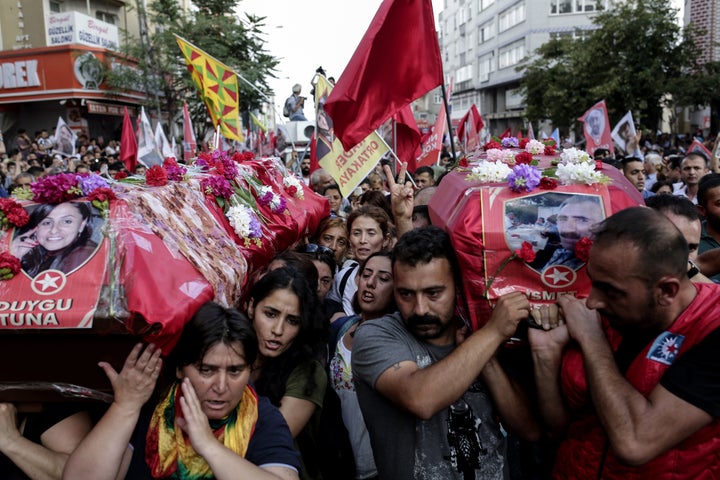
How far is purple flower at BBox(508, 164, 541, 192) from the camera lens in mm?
2240

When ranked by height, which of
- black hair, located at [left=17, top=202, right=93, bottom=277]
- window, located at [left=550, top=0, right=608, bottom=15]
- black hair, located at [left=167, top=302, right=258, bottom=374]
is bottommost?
black hair, located at [left=167, top=302, right=258, bottom=374]

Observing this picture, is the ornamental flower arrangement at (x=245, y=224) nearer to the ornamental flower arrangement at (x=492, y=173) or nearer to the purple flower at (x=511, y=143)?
the ornamental flower arrangement at (x=492, y=173)

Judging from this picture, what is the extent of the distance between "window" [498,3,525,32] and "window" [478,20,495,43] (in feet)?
6.17

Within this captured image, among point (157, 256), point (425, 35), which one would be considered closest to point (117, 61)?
point (425, 35)

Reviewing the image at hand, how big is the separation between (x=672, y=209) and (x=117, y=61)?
996 inches

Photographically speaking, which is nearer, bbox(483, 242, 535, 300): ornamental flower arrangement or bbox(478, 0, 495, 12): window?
bbox(483, 242, 535, 300): ornamental flower arrangement

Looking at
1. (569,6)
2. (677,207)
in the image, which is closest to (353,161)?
(677,207)

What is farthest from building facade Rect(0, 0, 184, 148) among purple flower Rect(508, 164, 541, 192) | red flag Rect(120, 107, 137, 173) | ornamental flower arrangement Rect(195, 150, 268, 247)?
purple flower Rect(508, 164, 541, 192)

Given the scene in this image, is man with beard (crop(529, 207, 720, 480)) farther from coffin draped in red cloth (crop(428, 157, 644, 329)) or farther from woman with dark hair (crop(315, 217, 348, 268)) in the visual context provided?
woman with dark hair (crop(315, 217, 348, 268))

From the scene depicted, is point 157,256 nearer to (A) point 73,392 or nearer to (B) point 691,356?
(A) point 73,392

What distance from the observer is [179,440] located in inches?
78.7

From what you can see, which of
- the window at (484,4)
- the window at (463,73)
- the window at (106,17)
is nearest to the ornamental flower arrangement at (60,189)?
the window at (106,17)

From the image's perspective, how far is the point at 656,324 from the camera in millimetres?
1727

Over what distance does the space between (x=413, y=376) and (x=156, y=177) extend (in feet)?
6.02
